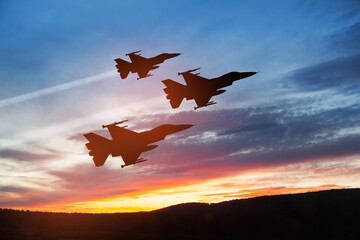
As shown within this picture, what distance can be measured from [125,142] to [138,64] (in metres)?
12.5

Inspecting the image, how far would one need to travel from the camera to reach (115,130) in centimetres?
3791

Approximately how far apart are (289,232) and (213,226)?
51.4 ft

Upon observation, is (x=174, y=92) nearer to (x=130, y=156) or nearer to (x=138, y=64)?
(x=138, y=64)

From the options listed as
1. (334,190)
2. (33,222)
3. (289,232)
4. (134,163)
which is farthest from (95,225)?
(334,190)

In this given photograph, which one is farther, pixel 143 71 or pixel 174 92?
pixel 143 71

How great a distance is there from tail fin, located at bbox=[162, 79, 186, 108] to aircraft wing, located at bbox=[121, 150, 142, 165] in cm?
875

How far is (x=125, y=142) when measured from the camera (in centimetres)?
3875

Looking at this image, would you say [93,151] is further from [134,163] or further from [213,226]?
[213,226]

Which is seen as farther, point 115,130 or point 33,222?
point 33,222

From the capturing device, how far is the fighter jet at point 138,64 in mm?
44281

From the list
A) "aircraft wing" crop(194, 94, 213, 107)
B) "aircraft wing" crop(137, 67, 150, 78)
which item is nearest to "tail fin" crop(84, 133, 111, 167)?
"aircraft wing" crop(137, 67, 150, 78)

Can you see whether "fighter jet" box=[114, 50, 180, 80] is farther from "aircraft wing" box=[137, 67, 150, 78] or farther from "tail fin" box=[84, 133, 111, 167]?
"tail fin" box=[84, 133, 111, 167]

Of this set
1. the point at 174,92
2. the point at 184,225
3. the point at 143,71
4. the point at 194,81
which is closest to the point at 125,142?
the point at 174,92

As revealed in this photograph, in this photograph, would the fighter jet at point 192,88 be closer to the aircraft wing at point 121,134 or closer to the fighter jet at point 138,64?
the fighter jet at point 138,64
